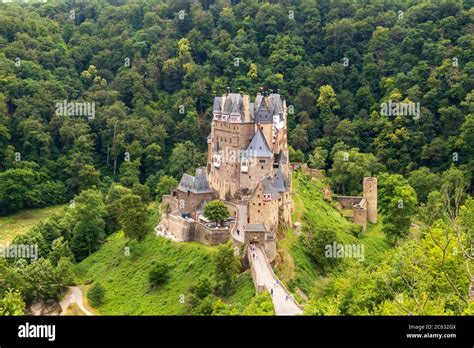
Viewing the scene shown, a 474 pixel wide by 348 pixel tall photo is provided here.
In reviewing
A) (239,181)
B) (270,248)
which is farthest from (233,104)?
(270,248)

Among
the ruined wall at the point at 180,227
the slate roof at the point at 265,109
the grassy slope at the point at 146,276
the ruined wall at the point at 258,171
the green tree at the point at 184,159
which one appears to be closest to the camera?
the grassy slope at the point at 146,276

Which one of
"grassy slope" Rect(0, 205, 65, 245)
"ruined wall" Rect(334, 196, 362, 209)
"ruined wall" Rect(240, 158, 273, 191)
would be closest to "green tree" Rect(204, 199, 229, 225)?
"ruined wall" Rect(240, 158, 273, 191)

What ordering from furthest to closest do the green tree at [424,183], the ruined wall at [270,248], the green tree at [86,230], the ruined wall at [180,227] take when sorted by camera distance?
the green tree at [424,183] → the green tree at [86,230] → the ruined wall at [180,227] → the ruined wall at [270,248]

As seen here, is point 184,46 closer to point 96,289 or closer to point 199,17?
point 199,17

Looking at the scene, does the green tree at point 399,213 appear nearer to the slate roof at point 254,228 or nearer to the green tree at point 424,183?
the green tree at point 424,183

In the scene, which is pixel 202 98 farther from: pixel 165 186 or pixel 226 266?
pixel 226 266

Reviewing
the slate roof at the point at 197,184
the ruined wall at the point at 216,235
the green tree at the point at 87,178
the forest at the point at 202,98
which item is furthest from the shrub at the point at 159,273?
the green tree at the point at 87,178
